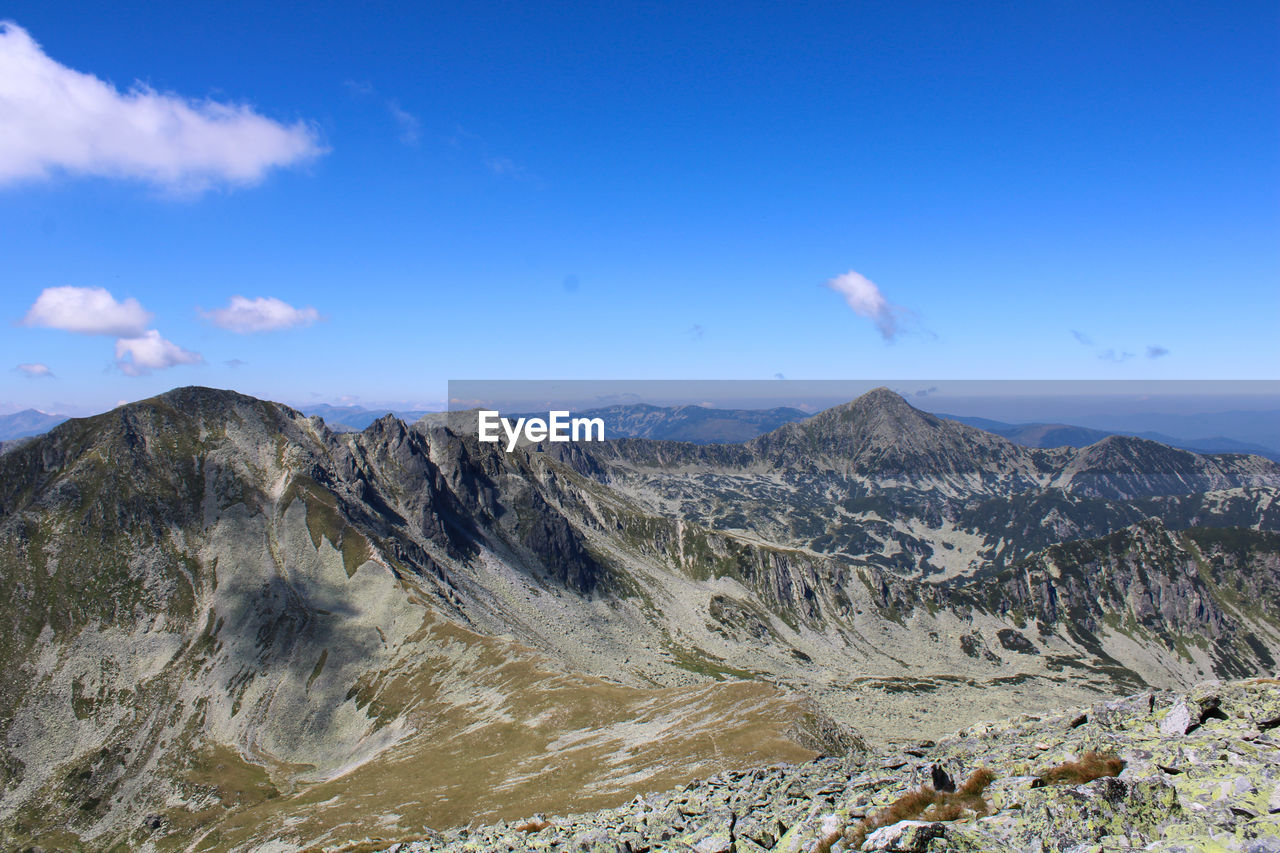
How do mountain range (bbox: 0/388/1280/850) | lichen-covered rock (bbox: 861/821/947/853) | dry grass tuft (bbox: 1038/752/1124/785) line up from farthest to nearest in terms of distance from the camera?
mountain range (bbox: 0/388/1280/850) < dry grass tuft (bbox: 1038/752/1124/785) < lichen-covered rock (bbox: 861/821/947/853)

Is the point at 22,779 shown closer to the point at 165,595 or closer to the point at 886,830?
the point at 165,595

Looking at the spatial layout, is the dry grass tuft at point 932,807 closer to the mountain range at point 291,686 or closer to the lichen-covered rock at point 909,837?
the lichen-covered rock at point 909,837

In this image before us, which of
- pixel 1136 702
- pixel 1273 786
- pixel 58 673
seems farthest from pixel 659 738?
pixel 58 673

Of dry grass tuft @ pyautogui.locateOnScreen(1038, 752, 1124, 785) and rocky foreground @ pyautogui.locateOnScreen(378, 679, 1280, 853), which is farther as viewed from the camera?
dry grass tuft @ pyautogui.locateOnScreen(1038, 752, 1124, 785)

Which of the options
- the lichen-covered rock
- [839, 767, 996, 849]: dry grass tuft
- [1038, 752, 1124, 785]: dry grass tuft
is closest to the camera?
the lichen-covered rock

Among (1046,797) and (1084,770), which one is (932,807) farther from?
(1084,770)

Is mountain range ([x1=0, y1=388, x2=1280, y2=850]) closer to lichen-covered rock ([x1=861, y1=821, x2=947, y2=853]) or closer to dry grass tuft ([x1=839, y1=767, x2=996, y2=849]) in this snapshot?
dry grass tuft ([x1=839, y1=767, x2=996, y2=849])

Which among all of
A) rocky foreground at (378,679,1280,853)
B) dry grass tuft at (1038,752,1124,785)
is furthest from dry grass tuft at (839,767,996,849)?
dry grass tuft at (1038,752,1124,785)
